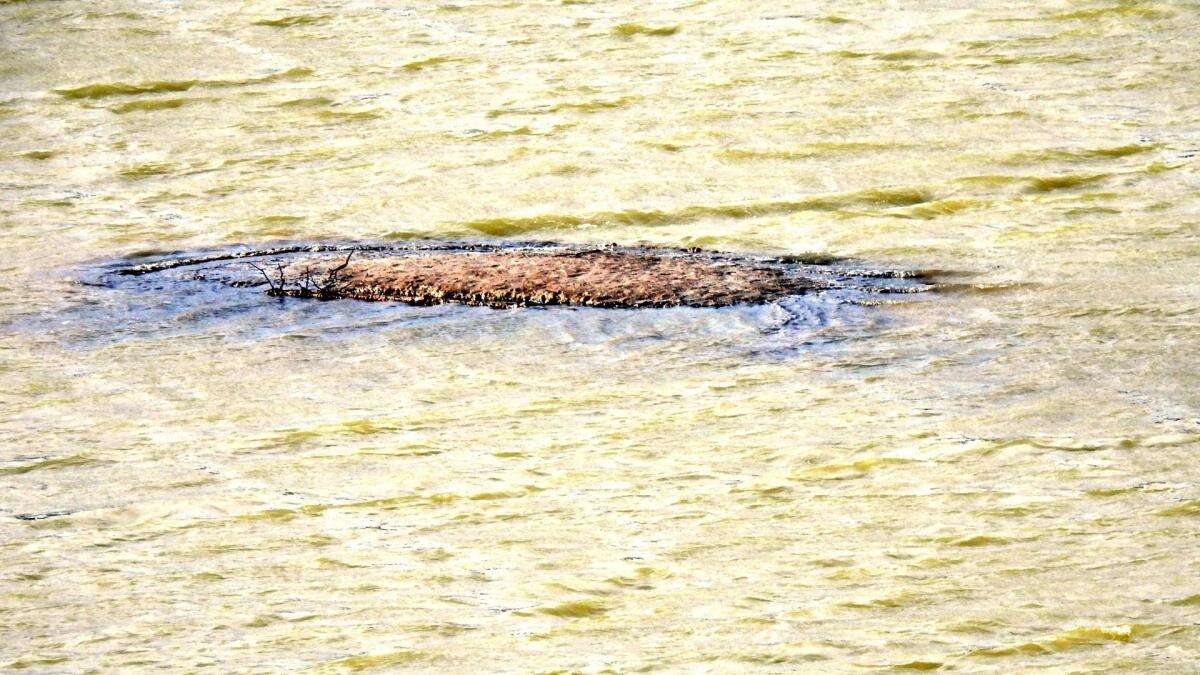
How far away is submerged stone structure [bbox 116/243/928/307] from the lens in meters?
4.40

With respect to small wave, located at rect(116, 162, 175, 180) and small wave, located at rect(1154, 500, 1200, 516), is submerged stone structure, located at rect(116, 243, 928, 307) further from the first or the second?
small wave, located at rect(1154, 500, 1200, 516)

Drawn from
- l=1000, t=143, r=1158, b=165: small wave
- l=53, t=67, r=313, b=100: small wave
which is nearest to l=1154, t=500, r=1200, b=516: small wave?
l=1000, t=143, r=1158, b=165: small wave

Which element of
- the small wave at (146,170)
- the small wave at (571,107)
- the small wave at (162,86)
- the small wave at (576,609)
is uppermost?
the small wave at (162,86)

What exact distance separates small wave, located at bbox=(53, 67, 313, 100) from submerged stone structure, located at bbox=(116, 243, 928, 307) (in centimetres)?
201

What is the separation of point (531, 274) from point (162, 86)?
297 cm

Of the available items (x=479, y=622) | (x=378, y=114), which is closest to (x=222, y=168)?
(x=378, y=114)

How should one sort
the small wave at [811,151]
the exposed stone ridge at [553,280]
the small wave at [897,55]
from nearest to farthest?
the exposed stone ridge at [553,280] → the small wave at [811,151] → the small wave at [897,55]

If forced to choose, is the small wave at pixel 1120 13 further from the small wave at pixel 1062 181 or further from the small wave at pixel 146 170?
the small wave at pixel 146 170

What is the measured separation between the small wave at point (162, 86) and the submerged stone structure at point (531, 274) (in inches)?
79.3

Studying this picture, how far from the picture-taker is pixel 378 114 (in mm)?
6355

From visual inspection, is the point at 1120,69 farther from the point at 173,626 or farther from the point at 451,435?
the point at 173,626

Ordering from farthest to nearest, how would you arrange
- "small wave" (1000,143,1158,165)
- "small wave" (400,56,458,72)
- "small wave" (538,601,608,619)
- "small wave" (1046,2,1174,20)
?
"small wave" (400,56,458,72) → "small wave" (1046,2,1174,20) → "small wave" (1000,143,1158,165) → "small wave" (538,601,608,619)

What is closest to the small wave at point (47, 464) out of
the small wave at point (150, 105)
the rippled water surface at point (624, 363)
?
the rippled water surface at point (624, 363)

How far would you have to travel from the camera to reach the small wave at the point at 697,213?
16.9 feet
